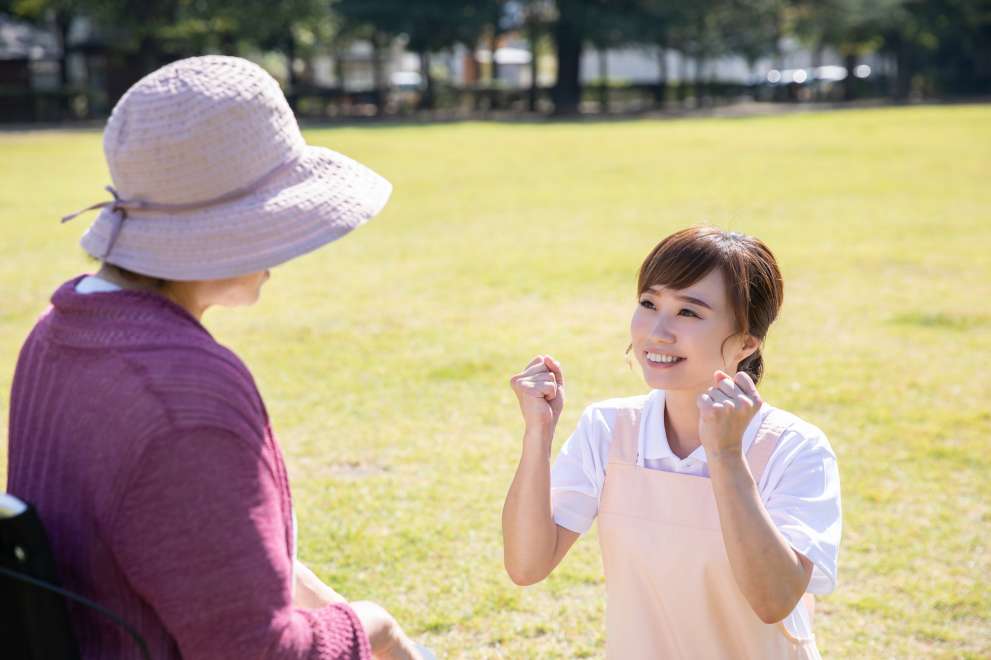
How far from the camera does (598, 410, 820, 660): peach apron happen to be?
2.18m

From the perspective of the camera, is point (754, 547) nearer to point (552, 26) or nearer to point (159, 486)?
point (159, 486)

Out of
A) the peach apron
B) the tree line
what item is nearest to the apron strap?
the peach apron

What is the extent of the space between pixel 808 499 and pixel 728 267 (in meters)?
0.48

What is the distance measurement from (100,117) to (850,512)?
37.5m

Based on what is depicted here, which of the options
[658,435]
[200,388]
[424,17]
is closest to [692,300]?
[658,435]

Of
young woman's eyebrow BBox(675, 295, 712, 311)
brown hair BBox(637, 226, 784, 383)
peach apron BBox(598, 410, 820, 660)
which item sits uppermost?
brown hair BBox(637, 226, 784, 383)

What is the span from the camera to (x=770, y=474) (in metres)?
2.18

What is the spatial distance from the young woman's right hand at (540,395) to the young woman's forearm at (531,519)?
1.1 inches

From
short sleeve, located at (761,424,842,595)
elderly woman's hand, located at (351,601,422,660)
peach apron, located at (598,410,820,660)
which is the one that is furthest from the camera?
peach apron, located at (598,410,820,660)

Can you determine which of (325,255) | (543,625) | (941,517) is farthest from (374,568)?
(325,255)

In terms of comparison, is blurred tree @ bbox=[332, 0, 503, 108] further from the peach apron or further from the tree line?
the peach apron

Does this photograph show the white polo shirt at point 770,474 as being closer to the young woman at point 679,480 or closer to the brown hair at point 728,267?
the young woman at point 679,480

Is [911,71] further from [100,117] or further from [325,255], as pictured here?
[325,255]

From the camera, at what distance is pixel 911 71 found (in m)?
49.5
